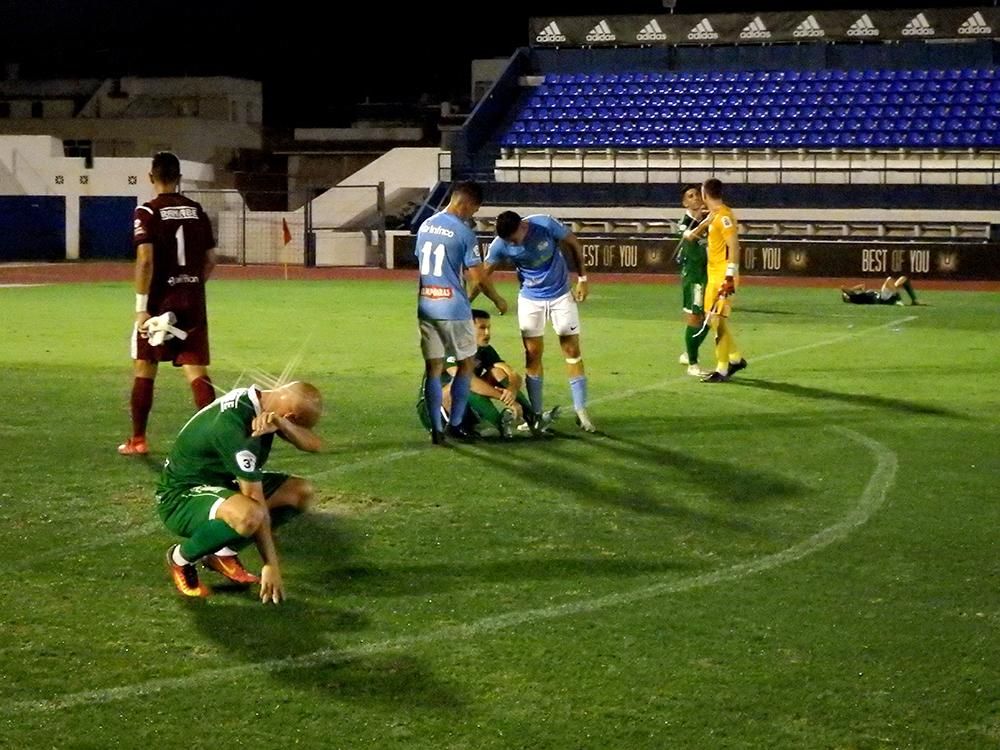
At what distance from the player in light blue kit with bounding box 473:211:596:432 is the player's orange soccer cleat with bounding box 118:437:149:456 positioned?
115 inches

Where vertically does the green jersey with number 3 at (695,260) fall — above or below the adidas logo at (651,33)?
below

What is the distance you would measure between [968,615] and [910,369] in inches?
377

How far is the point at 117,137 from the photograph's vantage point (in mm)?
47938

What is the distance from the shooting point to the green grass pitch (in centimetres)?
494

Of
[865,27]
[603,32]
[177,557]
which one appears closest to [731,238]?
[177,557]

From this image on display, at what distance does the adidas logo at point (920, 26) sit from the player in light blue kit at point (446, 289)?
108 ft

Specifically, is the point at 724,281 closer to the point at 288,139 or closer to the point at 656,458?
the point at 656,458

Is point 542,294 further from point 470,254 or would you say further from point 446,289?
point 446,289

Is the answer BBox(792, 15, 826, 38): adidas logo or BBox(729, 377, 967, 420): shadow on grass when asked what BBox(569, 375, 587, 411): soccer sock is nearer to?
BBox(729, 377, 967, 420): shadow on grass

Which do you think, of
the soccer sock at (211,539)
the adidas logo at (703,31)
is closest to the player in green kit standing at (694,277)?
the soccer sock at (211,539)

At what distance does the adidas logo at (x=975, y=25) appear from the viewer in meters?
39.3

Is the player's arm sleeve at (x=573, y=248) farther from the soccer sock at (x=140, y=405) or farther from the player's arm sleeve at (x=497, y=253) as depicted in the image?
the soccer sock at (x=140, y=405)

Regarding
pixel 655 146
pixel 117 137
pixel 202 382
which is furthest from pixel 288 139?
pixel 202 382

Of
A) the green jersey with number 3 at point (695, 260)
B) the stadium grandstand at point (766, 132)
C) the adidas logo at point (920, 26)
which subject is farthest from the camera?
the adidas logo at point (920, 26)
